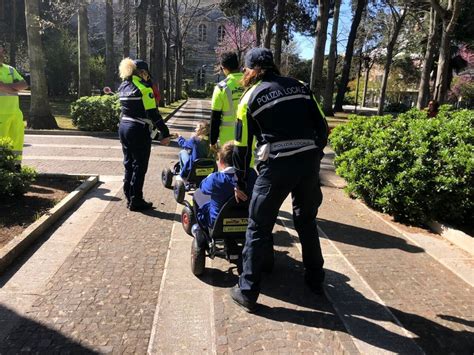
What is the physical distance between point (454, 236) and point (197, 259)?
3.24 metres

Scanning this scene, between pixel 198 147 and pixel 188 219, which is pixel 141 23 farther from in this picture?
pixel 188 219

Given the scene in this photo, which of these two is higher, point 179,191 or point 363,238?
point 179,191

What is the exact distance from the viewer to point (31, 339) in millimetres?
3020

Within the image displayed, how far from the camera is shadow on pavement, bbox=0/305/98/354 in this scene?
9.57 ft

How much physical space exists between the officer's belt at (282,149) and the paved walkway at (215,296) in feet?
4.14

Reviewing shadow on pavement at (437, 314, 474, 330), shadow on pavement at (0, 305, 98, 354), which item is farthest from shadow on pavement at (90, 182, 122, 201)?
shadow on pavement at (437, 314, 474, 330)

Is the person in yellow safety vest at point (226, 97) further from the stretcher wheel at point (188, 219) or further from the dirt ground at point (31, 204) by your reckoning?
the dirt ground at point (31, 204)

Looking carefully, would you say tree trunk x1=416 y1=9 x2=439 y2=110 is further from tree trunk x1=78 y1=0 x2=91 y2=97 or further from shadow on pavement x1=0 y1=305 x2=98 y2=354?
shadow on pavement x1=0 y1=305 x2=98 y2=354

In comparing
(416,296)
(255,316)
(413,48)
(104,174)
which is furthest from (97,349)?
(413,48)

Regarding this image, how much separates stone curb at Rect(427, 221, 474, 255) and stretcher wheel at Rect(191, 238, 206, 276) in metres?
3.07

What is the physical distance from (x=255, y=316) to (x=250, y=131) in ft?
4.77

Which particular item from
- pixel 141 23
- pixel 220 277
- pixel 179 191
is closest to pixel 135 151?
pixel 179 191

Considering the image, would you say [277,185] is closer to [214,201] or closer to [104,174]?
[214,201]

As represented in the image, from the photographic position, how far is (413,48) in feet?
115
